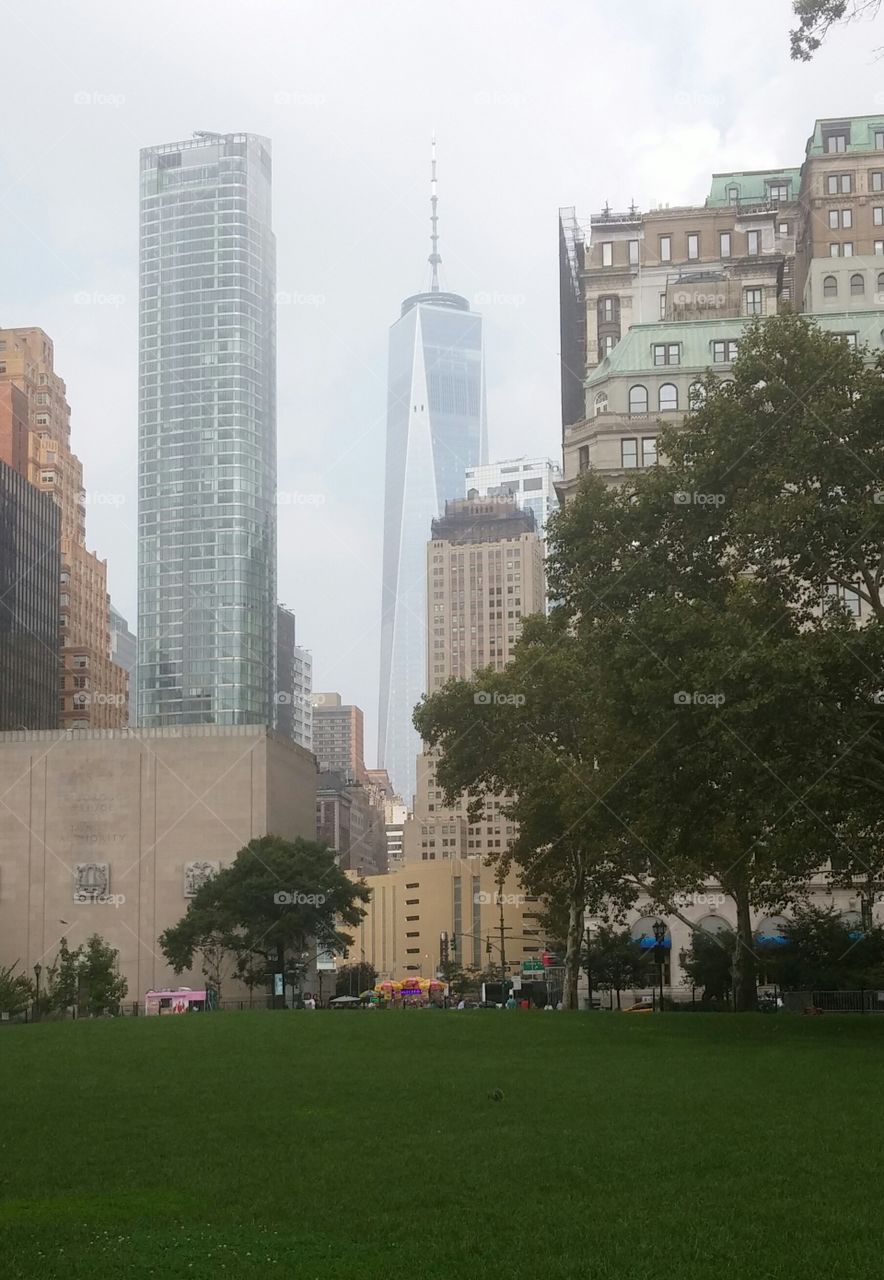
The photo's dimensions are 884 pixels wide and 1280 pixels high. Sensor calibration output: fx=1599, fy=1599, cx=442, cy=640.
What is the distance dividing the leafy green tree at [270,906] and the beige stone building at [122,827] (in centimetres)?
2623

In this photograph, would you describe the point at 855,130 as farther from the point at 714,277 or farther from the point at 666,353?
the point at 666,353

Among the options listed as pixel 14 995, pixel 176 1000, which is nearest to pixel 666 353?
pixel 14 995

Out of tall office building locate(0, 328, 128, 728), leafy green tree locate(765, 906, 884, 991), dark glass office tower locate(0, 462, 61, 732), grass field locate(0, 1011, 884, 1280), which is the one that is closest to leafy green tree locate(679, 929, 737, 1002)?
leafy green tree locate(765, 906, 884, 991)

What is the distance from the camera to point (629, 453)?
10069 cm

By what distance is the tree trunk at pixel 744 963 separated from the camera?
202 ft

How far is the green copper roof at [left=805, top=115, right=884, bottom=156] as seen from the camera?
12050cm

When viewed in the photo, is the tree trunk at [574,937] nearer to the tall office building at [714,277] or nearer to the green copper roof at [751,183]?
the tall office building at [714,277]

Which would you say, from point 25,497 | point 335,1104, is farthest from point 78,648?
point 335,1104

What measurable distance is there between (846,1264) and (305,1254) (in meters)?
3.99

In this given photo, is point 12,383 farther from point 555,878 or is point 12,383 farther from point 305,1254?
point 305,1254

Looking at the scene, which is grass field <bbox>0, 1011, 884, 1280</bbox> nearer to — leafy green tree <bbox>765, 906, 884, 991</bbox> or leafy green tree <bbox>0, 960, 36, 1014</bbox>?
leafy green tree <bbox>765, 906, 884, 991</bbox>

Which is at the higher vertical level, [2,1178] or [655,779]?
[655,779]

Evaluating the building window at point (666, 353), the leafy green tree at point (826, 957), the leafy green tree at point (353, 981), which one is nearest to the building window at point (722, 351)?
the building window at point (666, 353)

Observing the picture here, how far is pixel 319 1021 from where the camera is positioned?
4534cm
